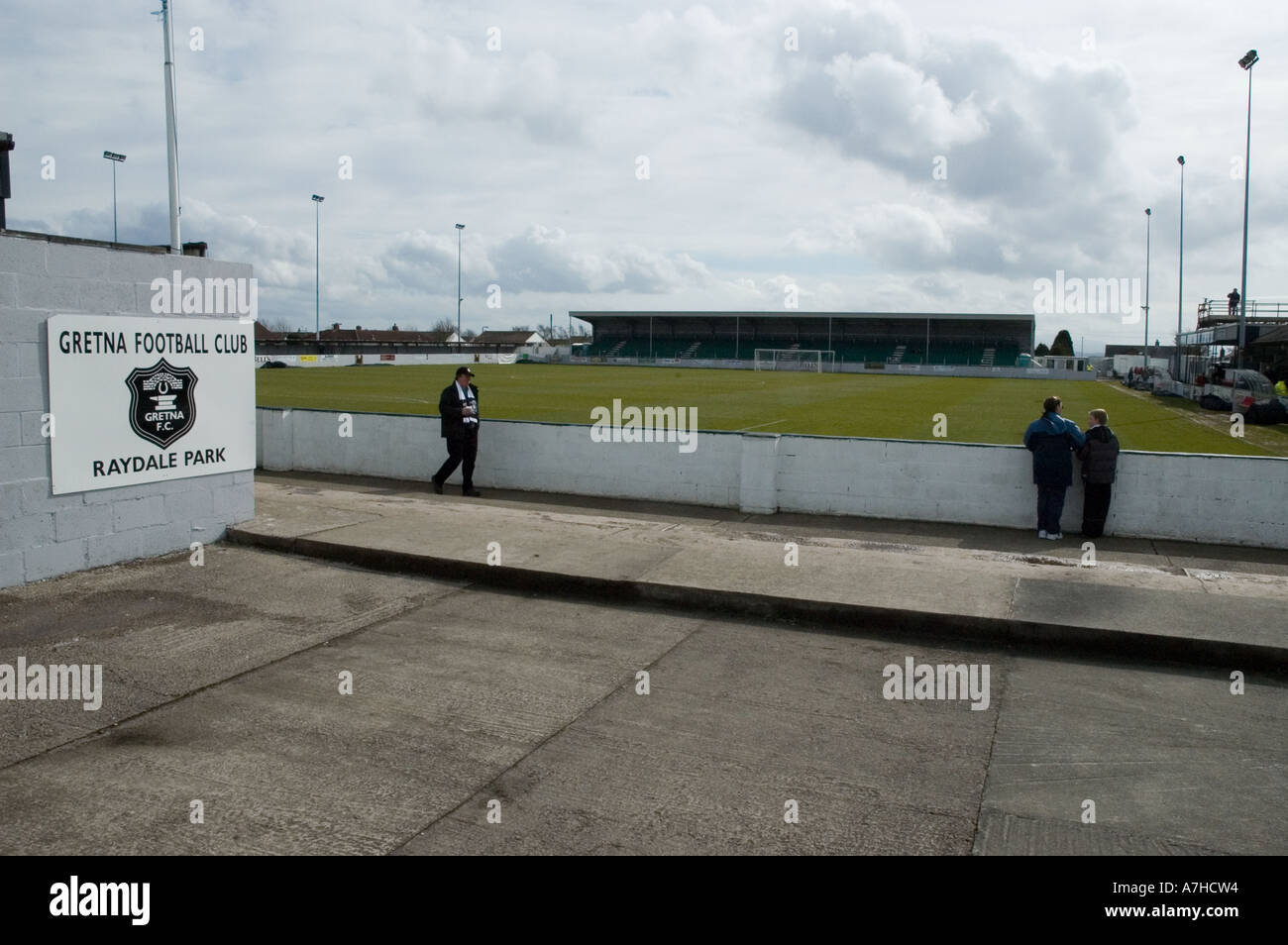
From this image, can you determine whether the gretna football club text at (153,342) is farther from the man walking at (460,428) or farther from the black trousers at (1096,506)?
the black trousers at (1096,506)

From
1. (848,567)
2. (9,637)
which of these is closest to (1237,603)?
(848,567)

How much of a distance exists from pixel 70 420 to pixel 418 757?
588 cm

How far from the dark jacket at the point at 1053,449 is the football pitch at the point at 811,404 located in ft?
37.0

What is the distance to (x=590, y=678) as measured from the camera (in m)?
6.89

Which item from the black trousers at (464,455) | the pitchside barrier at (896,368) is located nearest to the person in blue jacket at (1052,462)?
the black trousers at (464,455)

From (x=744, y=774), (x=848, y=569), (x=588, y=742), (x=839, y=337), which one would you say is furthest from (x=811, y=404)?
(x=839, y=337)

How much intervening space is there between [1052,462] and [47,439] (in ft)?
35.1

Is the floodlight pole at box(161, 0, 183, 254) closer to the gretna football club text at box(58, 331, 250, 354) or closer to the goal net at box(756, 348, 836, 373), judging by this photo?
the gretna football club text at box(58, 331, 250, 354)

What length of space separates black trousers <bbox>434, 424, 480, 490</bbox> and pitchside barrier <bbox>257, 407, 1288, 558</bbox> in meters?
0.93

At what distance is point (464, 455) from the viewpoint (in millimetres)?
15000

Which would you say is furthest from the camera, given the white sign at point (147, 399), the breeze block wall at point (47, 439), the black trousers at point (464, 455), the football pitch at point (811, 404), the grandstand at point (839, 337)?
the grandstand at point (839, 337)

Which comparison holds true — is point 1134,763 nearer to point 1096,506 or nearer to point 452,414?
point 1096,506

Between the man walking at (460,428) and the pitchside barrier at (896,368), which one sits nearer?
the man walking at (460,428)

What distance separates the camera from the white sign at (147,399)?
9.30 meters
